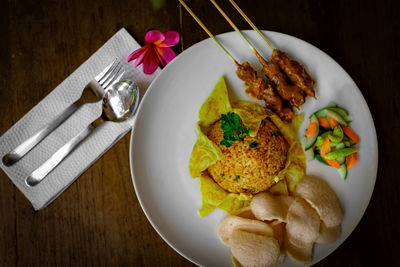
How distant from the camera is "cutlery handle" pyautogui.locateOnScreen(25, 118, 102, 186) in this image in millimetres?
2311

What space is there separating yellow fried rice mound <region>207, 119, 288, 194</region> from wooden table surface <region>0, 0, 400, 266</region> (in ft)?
2.29

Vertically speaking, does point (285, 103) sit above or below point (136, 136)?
below

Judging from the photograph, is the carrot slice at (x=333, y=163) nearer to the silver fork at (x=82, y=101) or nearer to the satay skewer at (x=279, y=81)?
the satay skewer at (x=279, y=81)

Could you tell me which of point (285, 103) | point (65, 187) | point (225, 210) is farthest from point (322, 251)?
point (65, 187)

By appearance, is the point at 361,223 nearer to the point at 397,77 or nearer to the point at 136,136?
the point at 397,77

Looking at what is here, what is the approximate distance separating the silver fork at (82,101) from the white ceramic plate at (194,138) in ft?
1.12

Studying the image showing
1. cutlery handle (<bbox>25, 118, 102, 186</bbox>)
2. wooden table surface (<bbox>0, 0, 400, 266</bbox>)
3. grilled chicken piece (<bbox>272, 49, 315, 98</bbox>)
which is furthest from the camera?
wooden table surface (<bbox>0, 0, 400, 266</bbox>)

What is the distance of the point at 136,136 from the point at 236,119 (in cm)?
71

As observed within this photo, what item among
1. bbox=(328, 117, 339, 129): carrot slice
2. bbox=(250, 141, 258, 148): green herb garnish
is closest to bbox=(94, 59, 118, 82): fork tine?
bbox=(250, 141, 258, 148): green herb garnish

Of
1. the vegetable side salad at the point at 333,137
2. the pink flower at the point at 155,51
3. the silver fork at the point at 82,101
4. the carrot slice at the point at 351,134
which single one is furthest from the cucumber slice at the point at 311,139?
the silver fork at the point at 82,101

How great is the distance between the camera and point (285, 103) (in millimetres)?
2361

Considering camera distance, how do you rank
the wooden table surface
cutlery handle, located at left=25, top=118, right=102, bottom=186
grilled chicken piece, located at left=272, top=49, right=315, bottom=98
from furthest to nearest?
the wooden table surface < cutlery handle, located at left=25, top=118, right=102, bottom=186 < grilled chicken piece, located at left=272, top=49, right=315, bottom=98

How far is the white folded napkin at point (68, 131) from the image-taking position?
2.36m

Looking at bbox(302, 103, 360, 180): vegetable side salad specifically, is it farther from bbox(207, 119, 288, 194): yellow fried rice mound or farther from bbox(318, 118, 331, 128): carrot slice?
bbox(207, 119, 288, 194): yellow fried rice mound
